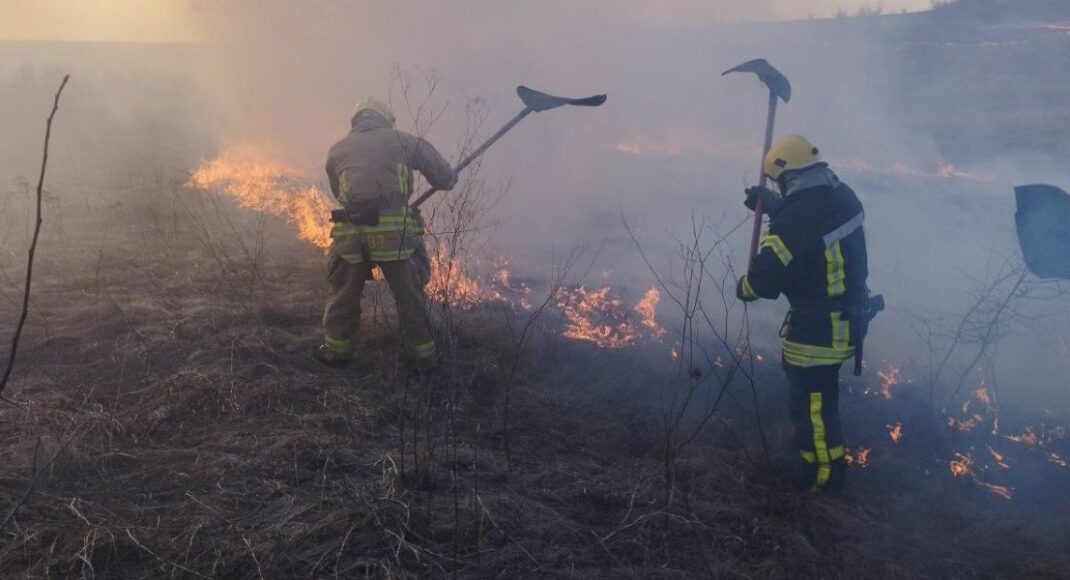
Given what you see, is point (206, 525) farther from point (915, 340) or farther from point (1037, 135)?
point (1037, 135)

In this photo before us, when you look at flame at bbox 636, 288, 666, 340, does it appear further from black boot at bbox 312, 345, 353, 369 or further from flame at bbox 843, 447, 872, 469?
black boot at bbox 312, 345, 353, 369

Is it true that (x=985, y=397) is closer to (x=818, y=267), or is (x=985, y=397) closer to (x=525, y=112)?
(x=818, y=267)

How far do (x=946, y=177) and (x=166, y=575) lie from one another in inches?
473

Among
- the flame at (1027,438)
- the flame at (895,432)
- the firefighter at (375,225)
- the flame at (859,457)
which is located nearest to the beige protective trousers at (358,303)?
the firefighter at (375,225)

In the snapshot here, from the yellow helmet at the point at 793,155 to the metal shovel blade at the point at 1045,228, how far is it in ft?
3.96

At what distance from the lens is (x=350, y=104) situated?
46.3 ft

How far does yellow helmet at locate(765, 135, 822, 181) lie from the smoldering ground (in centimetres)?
175

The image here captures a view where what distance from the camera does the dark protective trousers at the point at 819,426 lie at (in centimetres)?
362

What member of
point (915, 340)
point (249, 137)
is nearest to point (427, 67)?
point (249, 137)

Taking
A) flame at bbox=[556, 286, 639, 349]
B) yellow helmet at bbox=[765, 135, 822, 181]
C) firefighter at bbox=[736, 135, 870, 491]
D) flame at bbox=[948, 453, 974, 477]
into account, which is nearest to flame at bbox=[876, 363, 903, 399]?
flame at bbox=[948, 453, 974, 477]

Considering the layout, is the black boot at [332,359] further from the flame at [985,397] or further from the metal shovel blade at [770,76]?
the flame at [985,397]

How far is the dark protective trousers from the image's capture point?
3625mm

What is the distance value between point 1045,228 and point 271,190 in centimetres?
977

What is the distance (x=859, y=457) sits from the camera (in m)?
4.17
